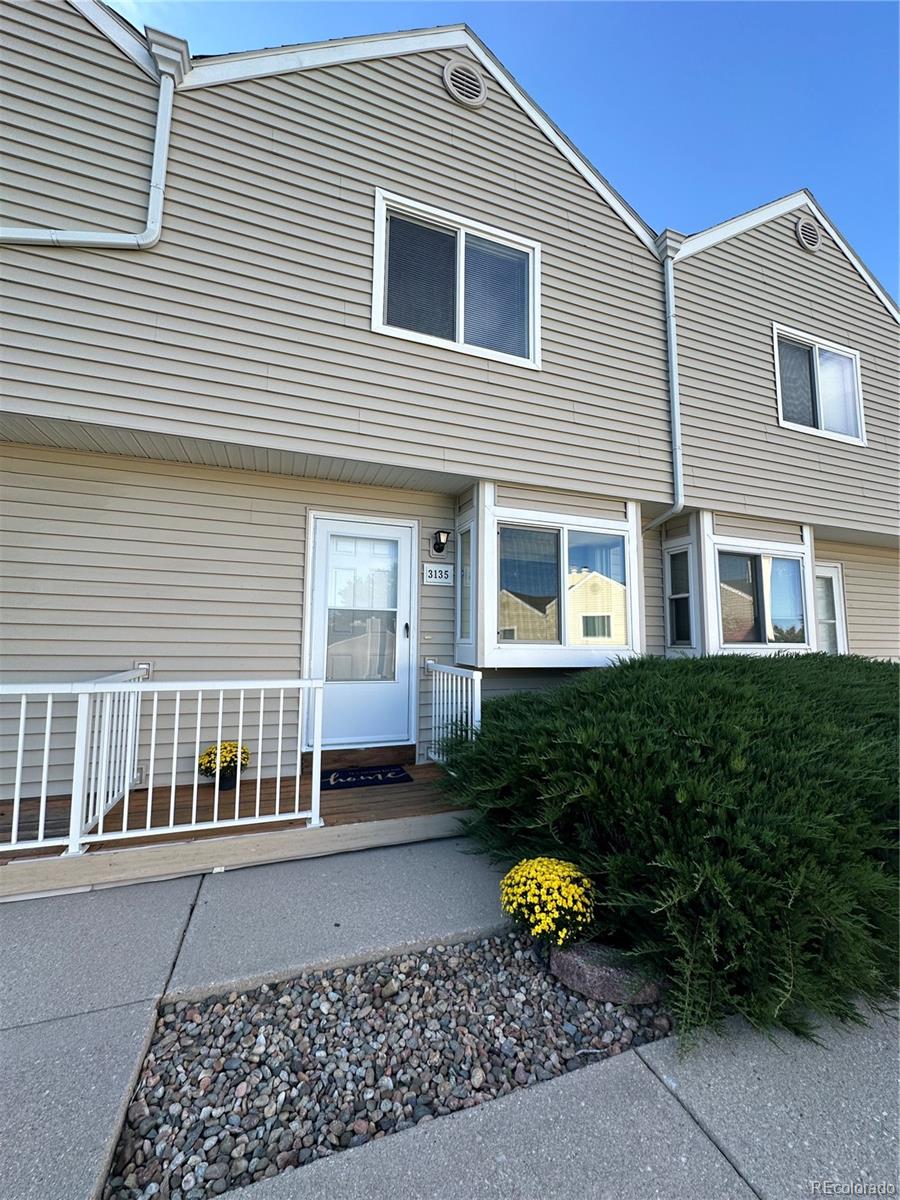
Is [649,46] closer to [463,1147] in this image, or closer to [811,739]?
[811,739]

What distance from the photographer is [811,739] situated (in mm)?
2682

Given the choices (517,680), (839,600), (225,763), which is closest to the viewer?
(225,763)

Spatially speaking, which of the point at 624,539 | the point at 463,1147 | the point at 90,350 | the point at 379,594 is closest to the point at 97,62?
the point at 90,350

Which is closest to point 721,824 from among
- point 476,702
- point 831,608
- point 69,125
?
point 476,702

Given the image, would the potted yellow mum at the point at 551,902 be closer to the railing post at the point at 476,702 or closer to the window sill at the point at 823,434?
the railing post at the point at 476,702

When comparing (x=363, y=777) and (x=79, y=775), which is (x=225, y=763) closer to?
(x=363, y=777)

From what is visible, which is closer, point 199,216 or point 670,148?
point 199,216

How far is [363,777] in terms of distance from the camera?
167 inches

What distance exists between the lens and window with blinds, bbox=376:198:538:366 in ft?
14.4

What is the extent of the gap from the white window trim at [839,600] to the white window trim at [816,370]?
63.4 inches

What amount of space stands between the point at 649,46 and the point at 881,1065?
1051 cm

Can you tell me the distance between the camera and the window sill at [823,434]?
6012mm

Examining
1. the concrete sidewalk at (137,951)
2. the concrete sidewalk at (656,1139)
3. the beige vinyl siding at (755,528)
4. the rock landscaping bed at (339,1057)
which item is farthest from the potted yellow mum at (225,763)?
the beige vinyl siding at (755,528)

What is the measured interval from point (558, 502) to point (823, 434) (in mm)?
3871
